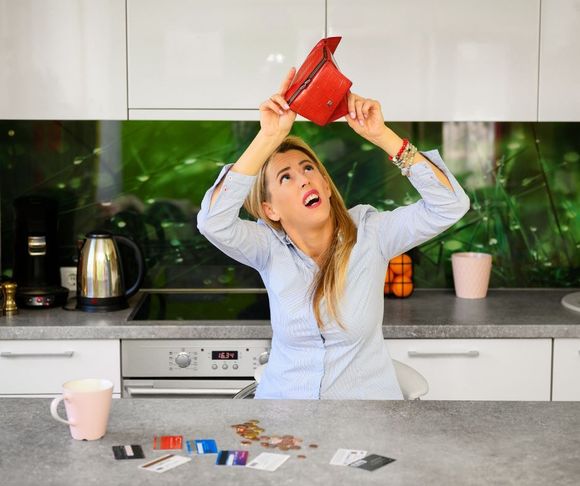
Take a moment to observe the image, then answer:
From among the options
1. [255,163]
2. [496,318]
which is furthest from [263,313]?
[255,163]

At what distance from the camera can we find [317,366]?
2146mm

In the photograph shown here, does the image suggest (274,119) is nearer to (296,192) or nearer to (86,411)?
(296,192)

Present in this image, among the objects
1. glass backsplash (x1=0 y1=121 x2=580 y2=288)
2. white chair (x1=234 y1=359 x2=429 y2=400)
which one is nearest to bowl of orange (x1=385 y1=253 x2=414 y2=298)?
glass backsplash (x1=0 y1=121 x2=580 y2=288)

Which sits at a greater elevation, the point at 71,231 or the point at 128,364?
the point at 71,231

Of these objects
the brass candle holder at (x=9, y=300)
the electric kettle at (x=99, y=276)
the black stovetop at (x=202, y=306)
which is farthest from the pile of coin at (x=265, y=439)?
the brass candle holder at (x=9, y=300)

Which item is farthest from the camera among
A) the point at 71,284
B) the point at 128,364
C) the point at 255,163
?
the point at 71,284

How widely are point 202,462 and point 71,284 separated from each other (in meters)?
2.09

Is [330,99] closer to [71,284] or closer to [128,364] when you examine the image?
[128,364]

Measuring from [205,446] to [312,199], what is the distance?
0.82 meters

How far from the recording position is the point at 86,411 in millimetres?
1530

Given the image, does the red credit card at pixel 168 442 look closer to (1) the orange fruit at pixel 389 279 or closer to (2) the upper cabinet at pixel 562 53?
(1) the orange fruit at pixel 389 279

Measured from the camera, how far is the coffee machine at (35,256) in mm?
3078

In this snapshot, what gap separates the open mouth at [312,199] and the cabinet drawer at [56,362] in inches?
38.7

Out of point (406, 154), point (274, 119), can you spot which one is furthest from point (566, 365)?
point (274, 119)
